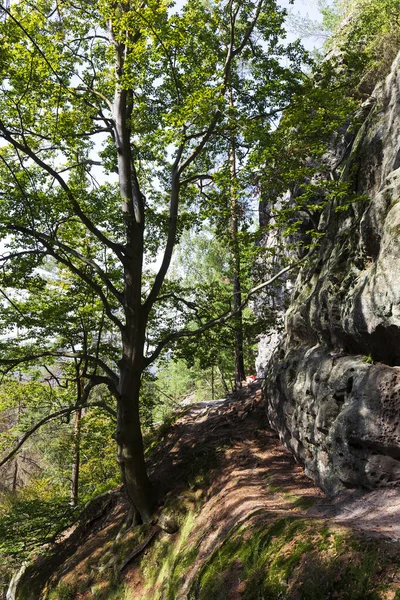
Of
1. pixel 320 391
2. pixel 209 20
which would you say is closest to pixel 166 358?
pixel 320 391

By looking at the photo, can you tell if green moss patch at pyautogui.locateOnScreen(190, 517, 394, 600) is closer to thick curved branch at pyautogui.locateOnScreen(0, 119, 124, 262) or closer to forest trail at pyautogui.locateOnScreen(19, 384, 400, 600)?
forest trail at pyautogui.locateOnScreen(19, 384, 400, 600)

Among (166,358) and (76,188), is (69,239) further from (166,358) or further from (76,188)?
(166,358)

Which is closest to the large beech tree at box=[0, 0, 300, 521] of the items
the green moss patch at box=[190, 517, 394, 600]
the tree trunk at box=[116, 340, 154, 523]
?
the tree trunk at box=[116, 340, 154, 523]

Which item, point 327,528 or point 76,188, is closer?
point 327,528

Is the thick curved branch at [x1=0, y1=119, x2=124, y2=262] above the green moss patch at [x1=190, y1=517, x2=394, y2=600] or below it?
above

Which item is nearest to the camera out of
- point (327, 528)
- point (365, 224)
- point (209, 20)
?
point (327, 528)

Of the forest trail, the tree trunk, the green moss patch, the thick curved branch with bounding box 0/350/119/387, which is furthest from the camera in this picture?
the tree trunk

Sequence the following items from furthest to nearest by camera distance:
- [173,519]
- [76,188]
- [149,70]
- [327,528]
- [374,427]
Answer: [76,188] < [149,70] < [173,519] < [374,427] < [327,528]

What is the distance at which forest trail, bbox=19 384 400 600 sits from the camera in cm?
308

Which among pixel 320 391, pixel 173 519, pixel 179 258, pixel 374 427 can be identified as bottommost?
pixel 173 519

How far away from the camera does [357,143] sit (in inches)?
310

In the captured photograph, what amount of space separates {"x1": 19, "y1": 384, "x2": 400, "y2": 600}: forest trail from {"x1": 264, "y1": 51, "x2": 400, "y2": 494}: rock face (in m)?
0.46

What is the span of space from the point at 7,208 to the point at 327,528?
25.6ft

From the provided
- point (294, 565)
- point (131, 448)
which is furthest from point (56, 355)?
point (294, 565)
